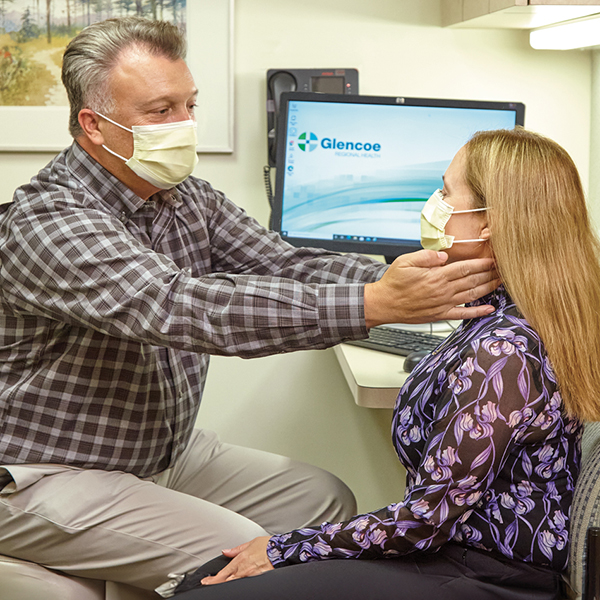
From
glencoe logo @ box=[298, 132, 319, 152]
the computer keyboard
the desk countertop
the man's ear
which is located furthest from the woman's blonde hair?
glencoe logo @ box=[298, 132, 319, 152]

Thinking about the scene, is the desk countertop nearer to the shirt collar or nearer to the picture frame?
the shirt collar

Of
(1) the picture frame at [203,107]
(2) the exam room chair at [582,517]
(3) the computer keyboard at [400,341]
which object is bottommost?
(2) the exam room chair at [582,517]

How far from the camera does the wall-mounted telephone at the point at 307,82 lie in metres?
2.15

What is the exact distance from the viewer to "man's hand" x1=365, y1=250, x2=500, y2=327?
1.11 metres

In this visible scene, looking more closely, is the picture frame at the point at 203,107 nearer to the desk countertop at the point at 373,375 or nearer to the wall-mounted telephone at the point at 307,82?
the wall-mounted telephone at the point at 307,82

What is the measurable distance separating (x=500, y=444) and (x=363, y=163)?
118cm

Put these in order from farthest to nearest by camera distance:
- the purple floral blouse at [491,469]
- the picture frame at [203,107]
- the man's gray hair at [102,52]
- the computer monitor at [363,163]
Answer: the picture frame at [203,107]
the computer monitor at [363,163]
the man's gray hair at [102,52]
the purple floral blouse at [491,469]

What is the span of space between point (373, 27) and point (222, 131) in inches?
22.4

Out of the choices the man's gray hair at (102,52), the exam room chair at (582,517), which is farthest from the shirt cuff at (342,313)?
the man's gray hair at (102,52)

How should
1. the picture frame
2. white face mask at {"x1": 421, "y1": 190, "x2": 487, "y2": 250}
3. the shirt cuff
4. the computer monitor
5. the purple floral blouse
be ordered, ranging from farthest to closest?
the picture frame
the computer monitor
white face mask at {"x1": 421, "y1": 190, "x2": 487, "y2": 250}
the shirt cuff
the purple floral blouse

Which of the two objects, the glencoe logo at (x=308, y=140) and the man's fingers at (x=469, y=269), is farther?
the glencoe logo at (x=308, y=140)

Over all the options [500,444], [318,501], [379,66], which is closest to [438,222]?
[500,444]

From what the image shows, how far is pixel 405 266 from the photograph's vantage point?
3.65 feet

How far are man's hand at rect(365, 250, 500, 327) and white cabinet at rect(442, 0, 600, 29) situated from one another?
0.86 metres
